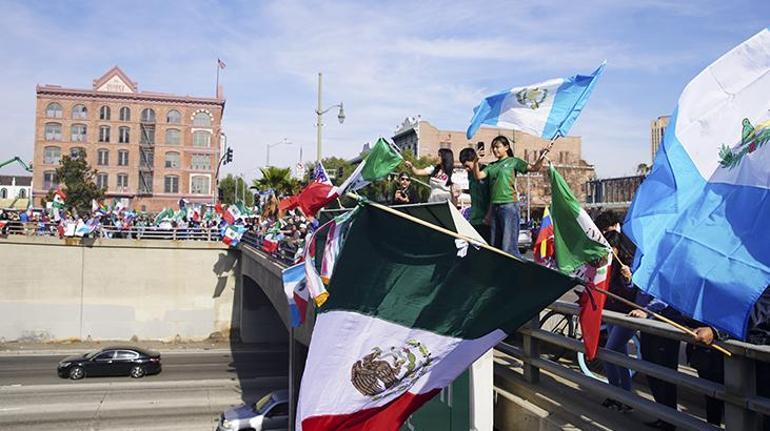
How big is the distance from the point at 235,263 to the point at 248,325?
3915mm

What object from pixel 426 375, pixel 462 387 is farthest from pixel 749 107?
pixel 462 387

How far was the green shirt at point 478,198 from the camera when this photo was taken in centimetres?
739

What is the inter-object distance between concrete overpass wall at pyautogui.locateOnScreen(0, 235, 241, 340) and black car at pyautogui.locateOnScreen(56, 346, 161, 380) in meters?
9.19

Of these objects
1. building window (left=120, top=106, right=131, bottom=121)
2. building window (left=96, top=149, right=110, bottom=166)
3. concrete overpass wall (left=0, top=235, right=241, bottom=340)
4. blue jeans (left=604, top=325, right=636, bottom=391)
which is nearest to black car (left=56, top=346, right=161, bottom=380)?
concrete overpass wall (left=0, top=235, right=241, bottom=340)

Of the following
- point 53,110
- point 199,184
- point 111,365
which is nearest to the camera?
point 111,365

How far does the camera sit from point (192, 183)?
→ 75250mm

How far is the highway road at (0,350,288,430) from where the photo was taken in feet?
67.5

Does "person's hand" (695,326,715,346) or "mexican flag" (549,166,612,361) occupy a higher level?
"mexican flag" (549,166,612,361)

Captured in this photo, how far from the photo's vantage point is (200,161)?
7475cm

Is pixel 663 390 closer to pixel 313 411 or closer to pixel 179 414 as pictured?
pixel 313 411

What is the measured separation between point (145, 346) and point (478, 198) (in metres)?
33.2

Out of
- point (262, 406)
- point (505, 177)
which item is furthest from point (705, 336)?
point (262, 406)

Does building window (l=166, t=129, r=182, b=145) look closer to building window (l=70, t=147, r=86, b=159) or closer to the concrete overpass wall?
building window (l=70, t=147, r=86, b=159)

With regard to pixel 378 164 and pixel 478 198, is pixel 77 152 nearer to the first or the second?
pixel 378 164
